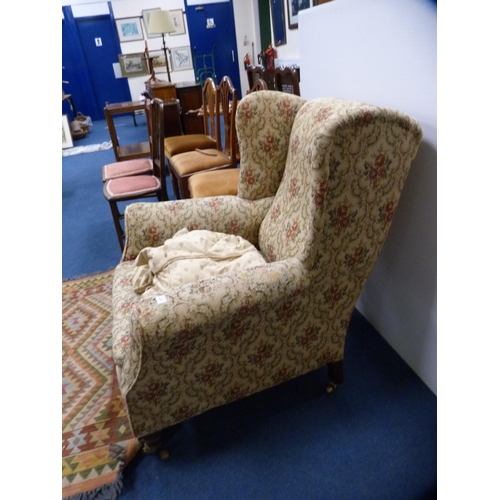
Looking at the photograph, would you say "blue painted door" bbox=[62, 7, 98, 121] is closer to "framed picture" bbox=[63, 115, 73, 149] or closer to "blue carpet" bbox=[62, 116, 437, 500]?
"framed picture" bbox=[63, 115, 73, 149]

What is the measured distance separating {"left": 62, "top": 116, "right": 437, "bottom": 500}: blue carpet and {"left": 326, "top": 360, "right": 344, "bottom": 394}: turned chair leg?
29 millimetres

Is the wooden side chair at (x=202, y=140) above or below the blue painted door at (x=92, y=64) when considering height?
below

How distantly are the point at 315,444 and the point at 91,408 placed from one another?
818 mm

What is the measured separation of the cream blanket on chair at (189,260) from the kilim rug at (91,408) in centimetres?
49

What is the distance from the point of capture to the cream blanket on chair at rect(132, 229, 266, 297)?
1.22 metres

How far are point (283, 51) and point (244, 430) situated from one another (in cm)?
493

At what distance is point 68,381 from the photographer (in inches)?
60.4

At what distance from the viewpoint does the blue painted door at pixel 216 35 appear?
22.3 ft

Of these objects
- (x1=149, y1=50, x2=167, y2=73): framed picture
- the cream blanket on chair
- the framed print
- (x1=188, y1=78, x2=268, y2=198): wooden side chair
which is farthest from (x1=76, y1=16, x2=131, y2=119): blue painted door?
the cream blanket on chair

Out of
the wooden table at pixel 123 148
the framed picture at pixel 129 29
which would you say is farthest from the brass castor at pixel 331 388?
the framed picture at pixel 129 29

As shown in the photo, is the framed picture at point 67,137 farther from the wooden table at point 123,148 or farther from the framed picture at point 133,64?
the wooden table at point 123,148

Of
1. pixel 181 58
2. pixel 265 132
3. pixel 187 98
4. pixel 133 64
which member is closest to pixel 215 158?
pixel 265 132

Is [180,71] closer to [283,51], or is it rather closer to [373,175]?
Answer: [283,51]
